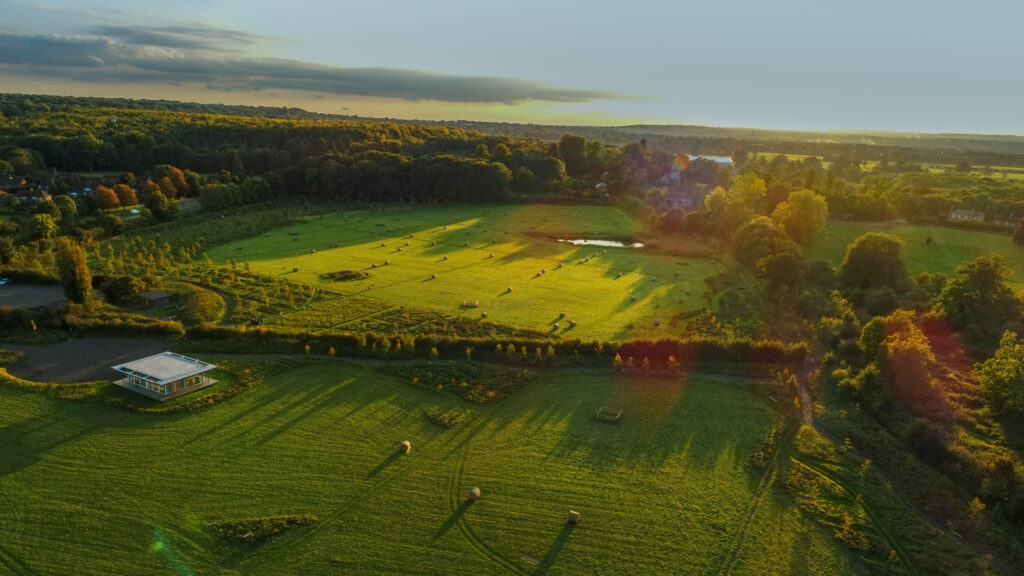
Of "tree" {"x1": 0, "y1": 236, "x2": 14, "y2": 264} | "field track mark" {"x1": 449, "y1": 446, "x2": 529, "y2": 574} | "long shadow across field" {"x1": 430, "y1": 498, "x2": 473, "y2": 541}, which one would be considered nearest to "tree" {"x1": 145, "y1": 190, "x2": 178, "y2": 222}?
"tree" {"x1": 0, "y1": 236, "x2": 14, "y2": 264}

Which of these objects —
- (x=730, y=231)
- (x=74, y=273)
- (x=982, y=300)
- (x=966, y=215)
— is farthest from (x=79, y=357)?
(x=966, y=215)

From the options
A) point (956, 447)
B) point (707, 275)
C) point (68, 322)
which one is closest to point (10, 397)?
point (68, 322)

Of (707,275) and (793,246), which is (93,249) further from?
(793,246)

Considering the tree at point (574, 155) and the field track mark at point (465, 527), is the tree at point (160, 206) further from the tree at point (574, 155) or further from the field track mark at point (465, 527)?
the tree at point (574, 155)

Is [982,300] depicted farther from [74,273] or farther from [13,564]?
[74,273]

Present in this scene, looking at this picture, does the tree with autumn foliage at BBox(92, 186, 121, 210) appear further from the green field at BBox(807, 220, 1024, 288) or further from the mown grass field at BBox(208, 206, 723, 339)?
the green field at BBox(807, 220, 1024, 288)

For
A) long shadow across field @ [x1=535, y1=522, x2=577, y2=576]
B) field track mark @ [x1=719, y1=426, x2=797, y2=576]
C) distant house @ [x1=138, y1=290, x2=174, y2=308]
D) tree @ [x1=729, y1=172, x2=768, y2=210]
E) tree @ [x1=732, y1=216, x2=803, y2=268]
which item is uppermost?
tree @ [x1=729, y1=172, x2=768, y2=210]
